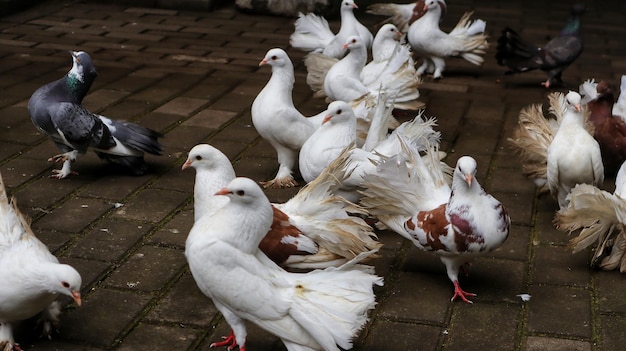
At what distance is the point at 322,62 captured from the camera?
22.5ft

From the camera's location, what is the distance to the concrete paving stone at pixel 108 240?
436 cm

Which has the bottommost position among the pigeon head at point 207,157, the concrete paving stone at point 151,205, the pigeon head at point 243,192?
the concrete paving stone at point 151,205

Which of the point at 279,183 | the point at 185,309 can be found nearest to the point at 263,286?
the point at 185,309

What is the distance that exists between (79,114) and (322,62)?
2223mm

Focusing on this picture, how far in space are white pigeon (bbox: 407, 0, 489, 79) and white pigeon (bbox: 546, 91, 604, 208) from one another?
3117 millimetres

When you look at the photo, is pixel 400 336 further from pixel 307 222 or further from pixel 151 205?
pixel 151 205

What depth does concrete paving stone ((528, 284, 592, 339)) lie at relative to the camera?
378cm

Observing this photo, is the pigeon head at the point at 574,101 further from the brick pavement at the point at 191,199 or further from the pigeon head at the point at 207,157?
the pigeon head at the point at 207,157

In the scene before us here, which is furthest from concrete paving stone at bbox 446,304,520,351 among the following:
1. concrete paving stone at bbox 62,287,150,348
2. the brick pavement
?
concrete paving stone at bbox 62,287,150,348

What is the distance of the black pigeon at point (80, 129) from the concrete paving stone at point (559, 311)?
8.30 ft

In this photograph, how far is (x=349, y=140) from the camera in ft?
16.0

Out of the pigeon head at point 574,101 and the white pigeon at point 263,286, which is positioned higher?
the white pigeon at point 263,286

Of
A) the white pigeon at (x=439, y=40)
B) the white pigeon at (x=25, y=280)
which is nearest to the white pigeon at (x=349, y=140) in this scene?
the white pigeon at (x=25, y=280)

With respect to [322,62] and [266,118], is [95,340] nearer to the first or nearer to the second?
[266,118]
